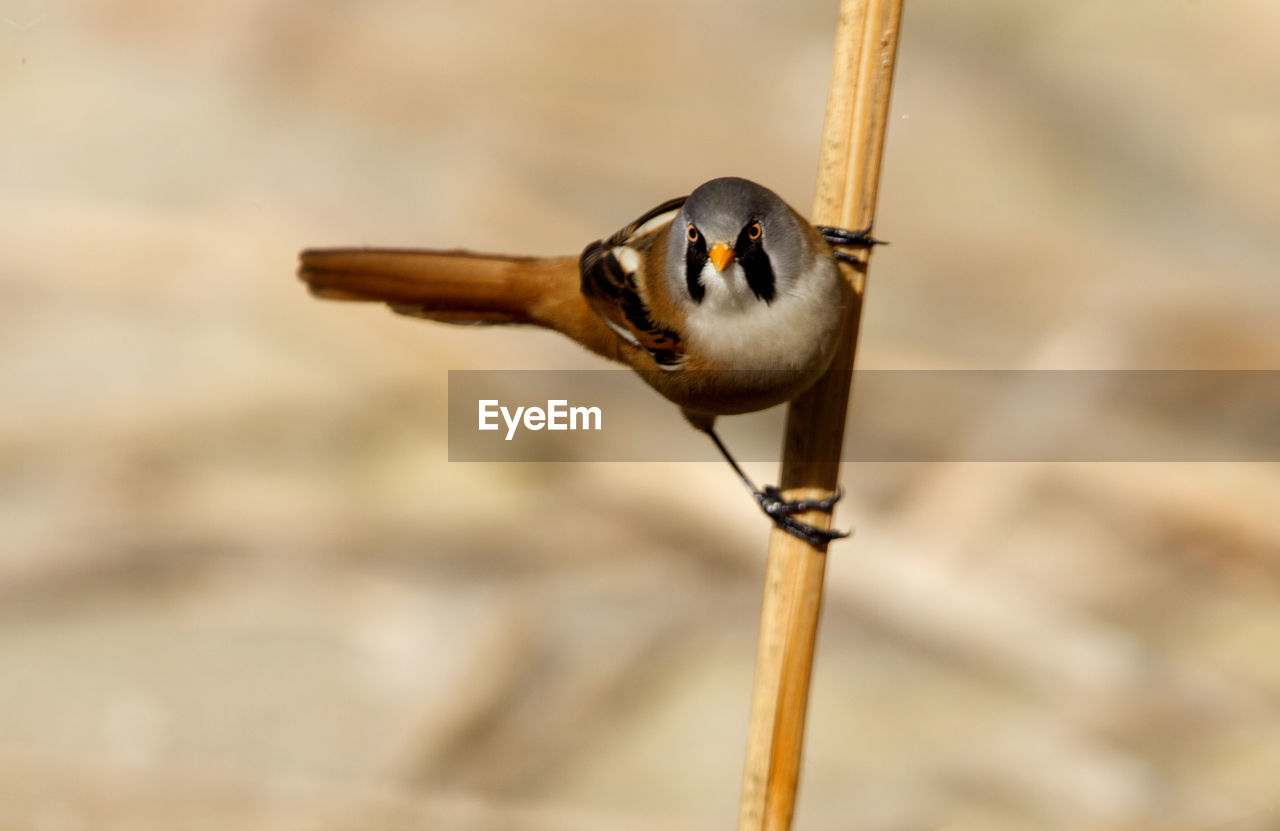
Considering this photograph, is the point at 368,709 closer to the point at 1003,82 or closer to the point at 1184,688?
the point at 1184,688

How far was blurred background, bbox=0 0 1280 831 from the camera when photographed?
3875mm

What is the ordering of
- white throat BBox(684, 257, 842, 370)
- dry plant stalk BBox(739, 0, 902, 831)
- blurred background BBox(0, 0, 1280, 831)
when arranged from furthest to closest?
blurred background BBox(0, 0, 1280, 831)
white throat BBox(684, 257, 842, 370)
dry plant stalk BBox(739, 0, 902, 831)

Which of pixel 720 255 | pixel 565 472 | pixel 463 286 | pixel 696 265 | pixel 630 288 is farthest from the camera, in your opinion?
pixel 565 472

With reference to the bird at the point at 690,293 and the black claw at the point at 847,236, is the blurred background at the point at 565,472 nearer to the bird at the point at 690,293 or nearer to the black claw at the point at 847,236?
the bird at the point at 690,293

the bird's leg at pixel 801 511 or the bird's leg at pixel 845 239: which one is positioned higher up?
the bird's leg at pixel 845 239

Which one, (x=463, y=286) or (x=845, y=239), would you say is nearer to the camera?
(x=845, y=239)

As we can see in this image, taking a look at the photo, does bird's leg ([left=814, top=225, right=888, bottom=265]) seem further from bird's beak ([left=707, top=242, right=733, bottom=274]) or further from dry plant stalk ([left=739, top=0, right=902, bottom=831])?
bird's beak ([left=707, top=242, right=733, bottom=274])

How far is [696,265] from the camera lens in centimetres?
256

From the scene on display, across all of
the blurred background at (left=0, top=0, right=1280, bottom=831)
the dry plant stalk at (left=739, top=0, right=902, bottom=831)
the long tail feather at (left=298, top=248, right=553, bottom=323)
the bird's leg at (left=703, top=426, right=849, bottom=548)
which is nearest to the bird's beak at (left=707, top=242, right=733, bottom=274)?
the dry plant stalk at (left=739, top=0, right=902, bottom=831)

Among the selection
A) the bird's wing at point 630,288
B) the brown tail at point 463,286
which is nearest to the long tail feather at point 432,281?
the brown tail at point 463,286

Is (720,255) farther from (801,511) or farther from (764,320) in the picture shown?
(801,511)

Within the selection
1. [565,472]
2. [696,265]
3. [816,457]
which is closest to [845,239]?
[696,265]

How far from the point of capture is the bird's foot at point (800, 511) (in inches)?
94.5

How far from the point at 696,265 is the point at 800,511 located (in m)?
0.55
